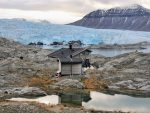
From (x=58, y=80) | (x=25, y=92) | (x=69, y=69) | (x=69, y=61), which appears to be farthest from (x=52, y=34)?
(x=25, y=92)

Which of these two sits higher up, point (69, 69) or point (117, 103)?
point (69, 69)

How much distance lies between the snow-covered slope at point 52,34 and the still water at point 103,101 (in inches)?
3505

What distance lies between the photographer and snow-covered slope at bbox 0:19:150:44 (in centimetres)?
13838

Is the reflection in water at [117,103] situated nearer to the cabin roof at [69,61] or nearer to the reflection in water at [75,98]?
the reflection in water at [75,98]

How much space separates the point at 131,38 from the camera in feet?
501

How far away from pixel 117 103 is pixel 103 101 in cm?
200

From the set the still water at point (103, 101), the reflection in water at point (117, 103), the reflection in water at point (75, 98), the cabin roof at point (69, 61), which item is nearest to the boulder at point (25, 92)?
the still water at point (103, 101)

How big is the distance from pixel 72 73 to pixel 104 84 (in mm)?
8968

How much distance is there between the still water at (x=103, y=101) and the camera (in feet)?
139

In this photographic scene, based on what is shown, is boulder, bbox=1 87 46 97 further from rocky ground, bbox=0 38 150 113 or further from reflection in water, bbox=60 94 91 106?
reflection in water, bbox=60 94 91 106

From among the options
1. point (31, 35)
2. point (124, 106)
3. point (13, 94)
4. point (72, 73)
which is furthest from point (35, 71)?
point (31, 35)

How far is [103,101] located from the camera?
47.1m

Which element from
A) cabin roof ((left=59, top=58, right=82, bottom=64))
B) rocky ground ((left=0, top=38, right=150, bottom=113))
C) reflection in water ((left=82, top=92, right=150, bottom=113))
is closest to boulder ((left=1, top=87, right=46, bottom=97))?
rocky ground ((left=0, top=38, right=150, bottom=113))

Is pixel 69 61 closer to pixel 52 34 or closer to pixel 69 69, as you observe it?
pixel 69 69
